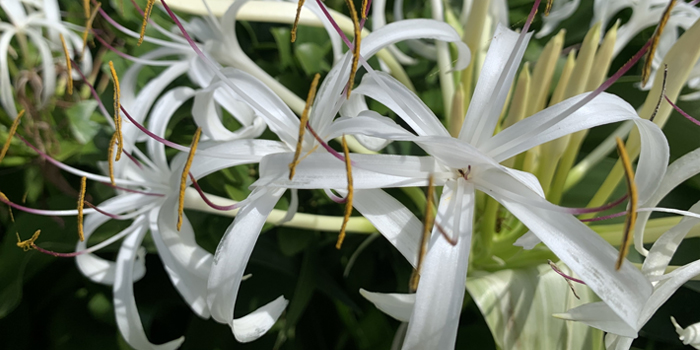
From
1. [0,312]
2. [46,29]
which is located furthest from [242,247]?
[46,29]

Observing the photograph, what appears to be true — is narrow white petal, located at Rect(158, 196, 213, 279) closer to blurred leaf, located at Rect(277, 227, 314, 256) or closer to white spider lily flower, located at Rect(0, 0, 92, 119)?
blurred leaf, located at Rect(277, 227, 314, 256)

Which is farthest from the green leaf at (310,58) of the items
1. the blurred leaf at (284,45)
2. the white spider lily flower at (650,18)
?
the white spider lily flower at (650,18)

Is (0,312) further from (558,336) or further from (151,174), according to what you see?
(558,336)

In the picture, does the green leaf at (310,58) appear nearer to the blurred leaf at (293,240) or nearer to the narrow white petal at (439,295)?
the blurred leaf at (293,240)

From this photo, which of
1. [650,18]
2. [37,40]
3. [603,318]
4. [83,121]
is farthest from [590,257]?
[37,40]

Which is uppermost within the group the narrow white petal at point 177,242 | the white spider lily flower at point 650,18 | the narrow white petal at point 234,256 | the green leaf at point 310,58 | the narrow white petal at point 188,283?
the white spider lily flower at point 650,18

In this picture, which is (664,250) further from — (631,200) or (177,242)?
(177,242)
